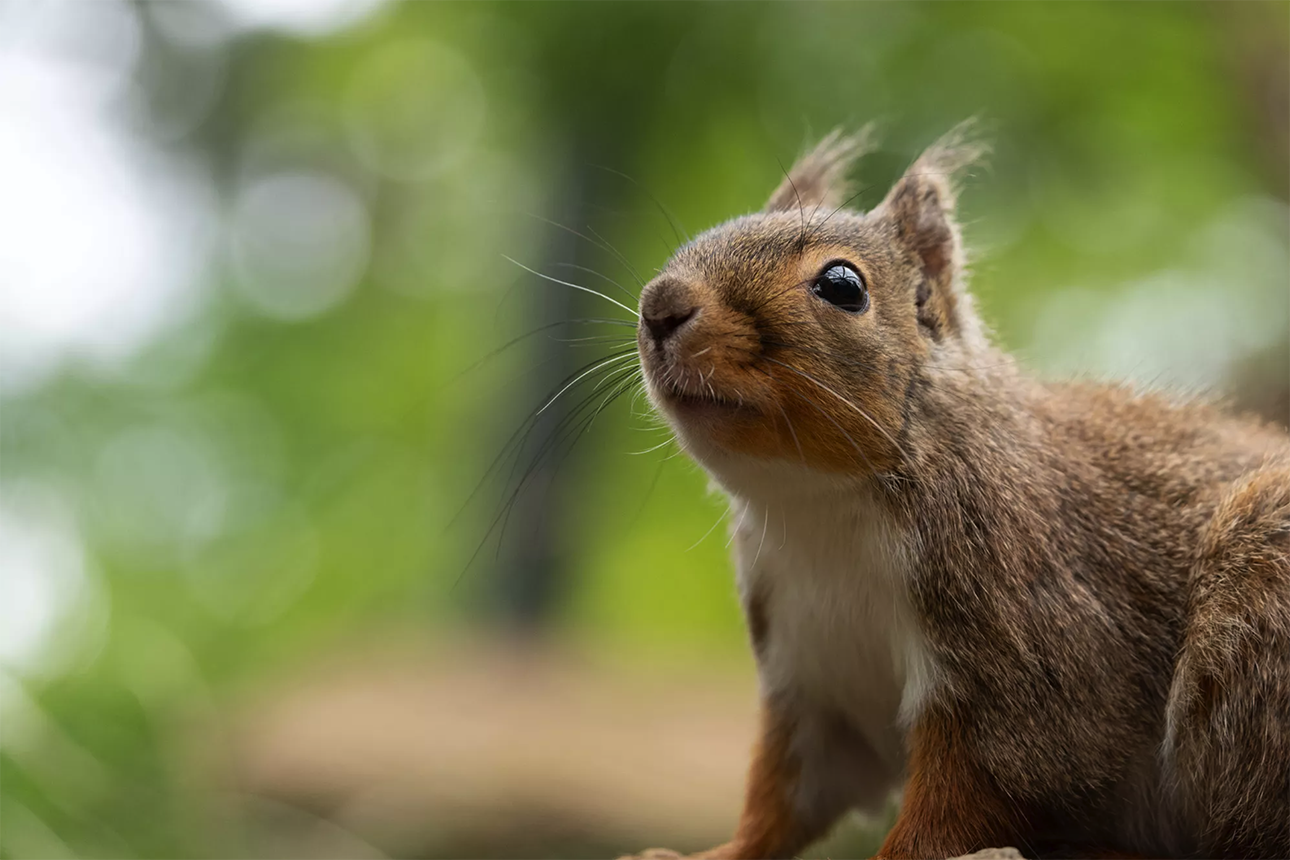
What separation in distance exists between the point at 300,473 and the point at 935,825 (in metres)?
9.04

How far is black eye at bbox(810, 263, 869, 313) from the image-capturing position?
213cm

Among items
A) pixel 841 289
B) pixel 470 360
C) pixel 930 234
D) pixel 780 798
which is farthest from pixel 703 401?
pixel 470 360

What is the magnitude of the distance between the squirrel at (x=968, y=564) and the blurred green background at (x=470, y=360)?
44 centimetres

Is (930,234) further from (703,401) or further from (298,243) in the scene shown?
(298,243)

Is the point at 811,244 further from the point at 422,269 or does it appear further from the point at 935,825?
the point at 422,269

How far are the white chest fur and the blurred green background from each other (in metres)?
0.38

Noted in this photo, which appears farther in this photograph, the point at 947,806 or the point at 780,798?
the point at 780,798

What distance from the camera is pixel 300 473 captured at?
33.6 feet

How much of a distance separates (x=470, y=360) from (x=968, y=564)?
792cm

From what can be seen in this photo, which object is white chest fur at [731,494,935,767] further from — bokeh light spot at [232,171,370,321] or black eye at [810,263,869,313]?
bokeh light spot at [232,171,370,321]

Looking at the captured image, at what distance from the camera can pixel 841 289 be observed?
7.01 feet

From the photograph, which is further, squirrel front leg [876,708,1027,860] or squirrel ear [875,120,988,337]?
squirrel ear [875,120,988,337]

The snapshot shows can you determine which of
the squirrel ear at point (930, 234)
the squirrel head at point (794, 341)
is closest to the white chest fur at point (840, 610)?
the squirrel head at point (794, 341)

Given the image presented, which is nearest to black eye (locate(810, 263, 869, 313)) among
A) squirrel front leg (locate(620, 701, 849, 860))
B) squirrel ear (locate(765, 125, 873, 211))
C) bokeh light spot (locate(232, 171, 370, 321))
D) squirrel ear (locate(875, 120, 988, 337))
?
squirrel ear (locate(875, 120, 988, 337))
